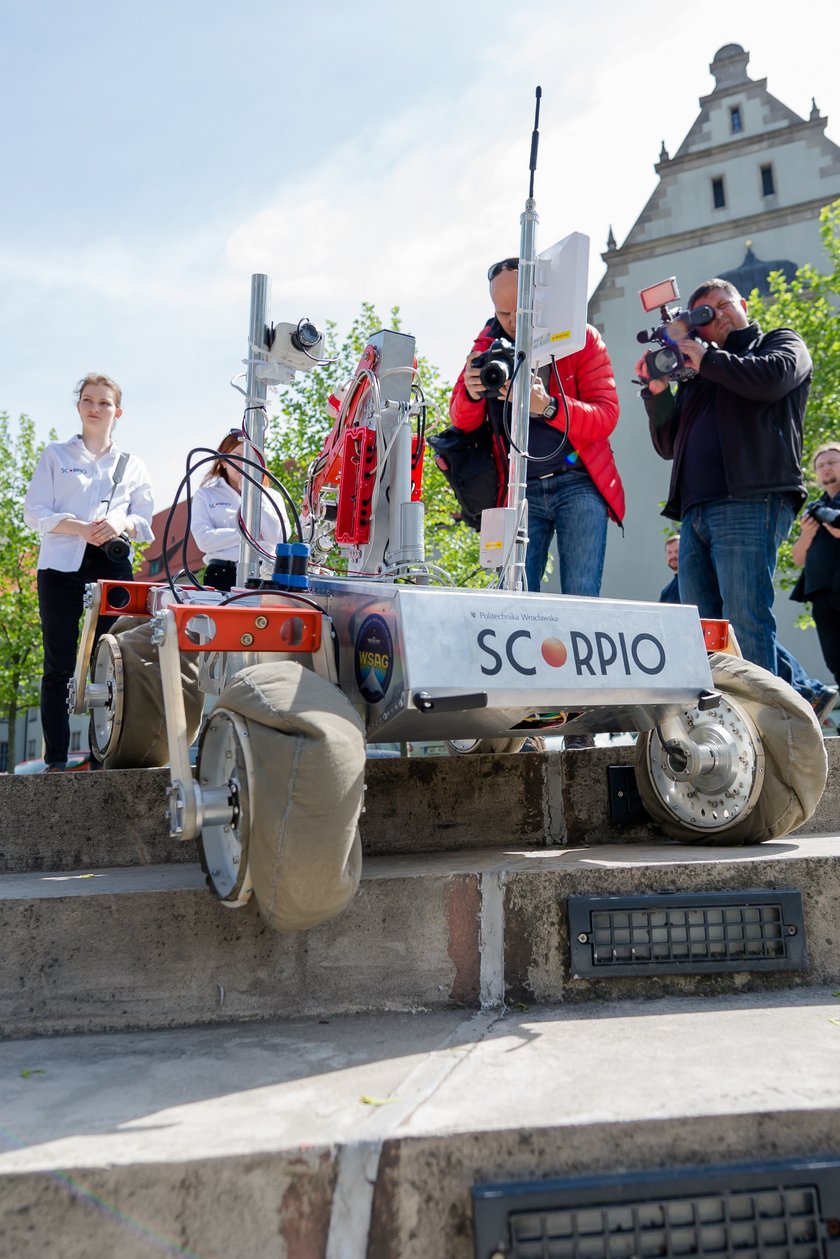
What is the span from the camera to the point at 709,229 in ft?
89.9

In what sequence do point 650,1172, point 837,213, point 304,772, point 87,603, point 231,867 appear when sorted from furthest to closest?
point 837,213 < point 87,603 < point 231,867 < point 304,772 < point 650,1172

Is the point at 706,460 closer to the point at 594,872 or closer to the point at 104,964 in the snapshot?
A: the point at 594,872

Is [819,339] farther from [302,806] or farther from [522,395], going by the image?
[302,806]

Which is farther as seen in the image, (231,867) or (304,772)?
(231,867)

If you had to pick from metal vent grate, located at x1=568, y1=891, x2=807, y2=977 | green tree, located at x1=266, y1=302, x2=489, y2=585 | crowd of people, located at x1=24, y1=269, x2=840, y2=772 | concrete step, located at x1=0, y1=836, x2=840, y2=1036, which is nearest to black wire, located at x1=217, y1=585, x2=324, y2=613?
concrete step, located at x1=0, y1=836, x2=840, y2=1036

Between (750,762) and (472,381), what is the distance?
1.83 m

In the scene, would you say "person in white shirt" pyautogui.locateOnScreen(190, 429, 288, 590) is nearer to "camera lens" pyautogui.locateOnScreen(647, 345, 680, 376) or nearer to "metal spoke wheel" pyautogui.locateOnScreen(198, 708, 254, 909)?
"camera lens" pyautogui.locateOnScreen(647, 345, 680, 376)

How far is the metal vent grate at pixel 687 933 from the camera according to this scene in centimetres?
226

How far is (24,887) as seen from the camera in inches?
97.2

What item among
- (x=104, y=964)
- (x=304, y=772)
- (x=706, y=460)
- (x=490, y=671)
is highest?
(x=706, y=460)

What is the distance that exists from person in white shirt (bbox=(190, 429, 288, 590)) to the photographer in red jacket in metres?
1.32

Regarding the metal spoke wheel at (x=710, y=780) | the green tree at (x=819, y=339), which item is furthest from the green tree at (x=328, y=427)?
the metal spoke wheel at (x=710, y=780)

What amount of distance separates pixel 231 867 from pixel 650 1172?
3.26ft

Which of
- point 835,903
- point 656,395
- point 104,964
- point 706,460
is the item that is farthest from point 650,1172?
point 656,395
